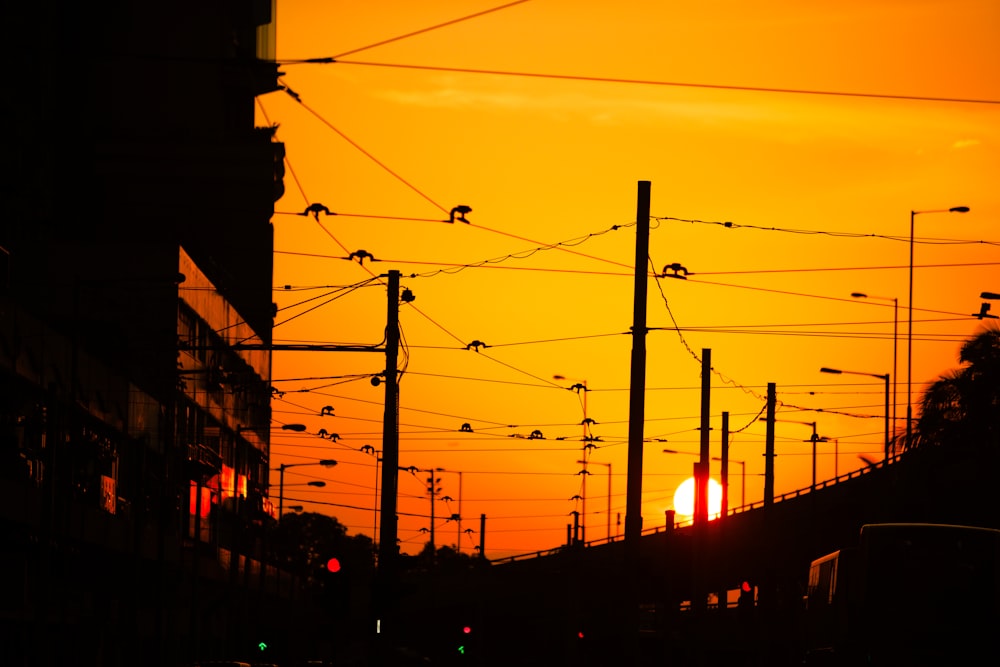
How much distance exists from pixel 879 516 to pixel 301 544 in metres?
141

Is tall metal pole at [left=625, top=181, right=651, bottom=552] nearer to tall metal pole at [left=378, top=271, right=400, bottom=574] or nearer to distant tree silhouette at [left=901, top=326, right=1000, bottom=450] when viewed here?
tall metal pole at [left=378, top=271, right=400, bottom=574]

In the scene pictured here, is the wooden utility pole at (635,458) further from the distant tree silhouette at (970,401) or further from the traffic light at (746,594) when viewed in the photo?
the traffic light at (746,594)

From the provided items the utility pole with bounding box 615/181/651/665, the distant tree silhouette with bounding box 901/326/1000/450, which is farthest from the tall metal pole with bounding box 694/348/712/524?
the utility pole with bounding box 615/181/651/665

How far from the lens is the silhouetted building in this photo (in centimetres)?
4375

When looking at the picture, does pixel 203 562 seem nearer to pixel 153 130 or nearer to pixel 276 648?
pixel 276 648

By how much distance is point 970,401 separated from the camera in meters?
46.2

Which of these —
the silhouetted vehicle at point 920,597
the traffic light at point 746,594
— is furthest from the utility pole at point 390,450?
the traffic light at point 746,594

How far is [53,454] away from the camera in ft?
111

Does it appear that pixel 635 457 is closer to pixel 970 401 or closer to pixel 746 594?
pixel 970 401

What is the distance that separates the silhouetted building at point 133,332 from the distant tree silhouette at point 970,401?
2156 cm

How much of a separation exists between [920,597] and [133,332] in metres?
49.6

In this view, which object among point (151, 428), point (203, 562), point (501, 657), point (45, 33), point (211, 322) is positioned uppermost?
point (45, 33)

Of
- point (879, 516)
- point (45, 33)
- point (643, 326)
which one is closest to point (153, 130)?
point (45, 33)

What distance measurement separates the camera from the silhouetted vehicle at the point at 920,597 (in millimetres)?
27234
